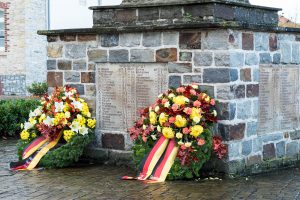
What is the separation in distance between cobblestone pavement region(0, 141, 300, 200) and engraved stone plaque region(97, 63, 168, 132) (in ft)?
2.82

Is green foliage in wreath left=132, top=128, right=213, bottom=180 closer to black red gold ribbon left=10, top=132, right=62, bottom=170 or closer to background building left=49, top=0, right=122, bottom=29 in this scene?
black red gold ribbon left=10, top=132, right=62, bottom=170

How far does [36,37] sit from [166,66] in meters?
18.0

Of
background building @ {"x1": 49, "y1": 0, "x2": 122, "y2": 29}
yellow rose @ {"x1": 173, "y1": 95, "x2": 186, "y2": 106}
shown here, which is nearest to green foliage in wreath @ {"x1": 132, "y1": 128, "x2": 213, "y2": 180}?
yellow rose @ {"x1": 173, "y1": 95, "x2": 186, "y2": 106}

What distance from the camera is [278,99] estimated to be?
8.79 meters

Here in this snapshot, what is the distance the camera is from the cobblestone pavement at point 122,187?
6.64 metres

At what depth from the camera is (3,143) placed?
11.4m

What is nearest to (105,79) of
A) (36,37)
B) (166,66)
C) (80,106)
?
(80,106)

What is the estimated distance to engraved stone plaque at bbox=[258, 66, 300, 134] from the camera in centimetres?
851

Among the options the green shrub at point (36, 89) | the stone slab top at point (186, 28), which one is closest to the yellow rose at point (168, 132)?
the stone slab top at point (186, 28)

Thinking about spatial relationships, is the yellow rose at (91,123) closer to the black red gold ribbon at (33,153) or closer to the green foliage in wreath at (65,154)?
the green foliage in wreath at (65,154)

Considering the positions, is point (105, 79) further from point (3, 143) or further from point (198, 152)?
point (3, 143)

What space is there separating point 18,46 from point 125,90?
17.3m

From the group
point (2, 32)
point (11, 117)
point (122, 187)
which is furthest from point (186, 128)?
point (2, 32)

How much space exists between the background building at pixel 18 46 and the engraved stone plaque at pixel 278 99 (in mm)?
17547
